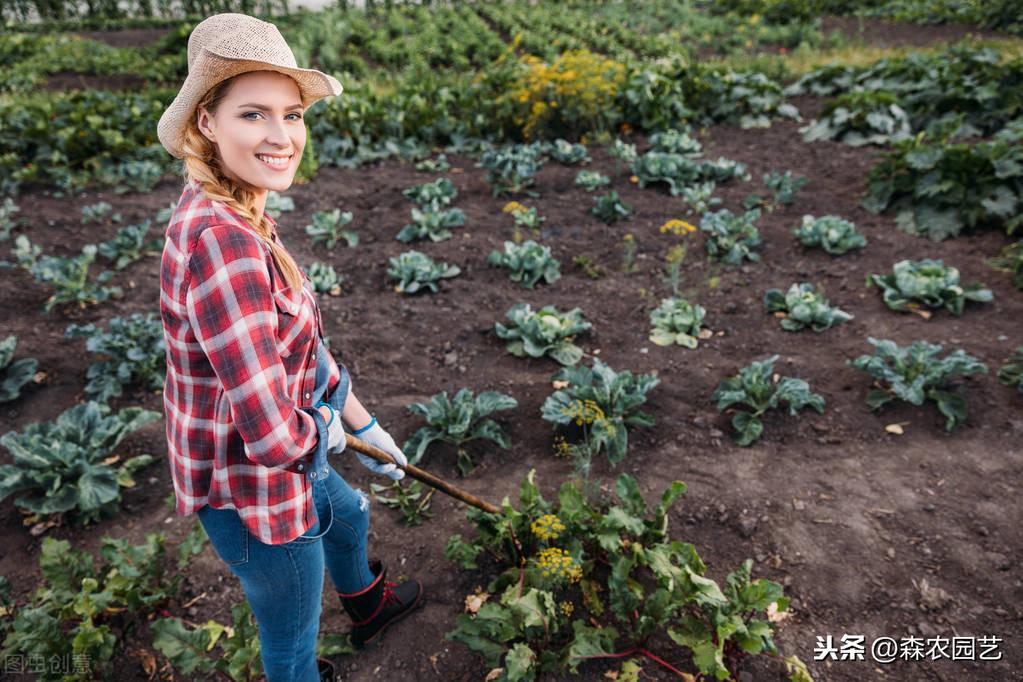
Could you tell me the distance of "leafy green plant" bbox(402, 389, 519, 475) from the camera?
10.8 feet

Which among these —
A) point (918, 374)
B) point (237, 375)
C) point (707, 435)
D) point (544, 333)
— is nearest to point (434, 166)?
point (544, 333)

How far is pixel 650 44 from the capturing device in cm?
1525

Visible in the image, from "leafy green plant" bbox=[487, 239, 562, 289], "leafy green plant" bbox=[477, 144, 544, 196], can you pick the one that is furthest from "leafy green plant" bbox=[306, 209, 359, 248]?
"leafy green plant" bbox=[477, 144, 544, 196]

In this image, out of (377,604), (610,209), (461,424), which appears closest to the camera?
(377,604)

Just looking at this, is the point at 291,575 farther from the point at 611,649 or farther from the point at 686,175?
the point at 686,175

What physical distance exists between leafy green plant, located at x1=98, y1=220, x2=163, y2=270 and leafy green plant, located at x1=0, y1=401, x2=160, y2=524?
2.51 metres

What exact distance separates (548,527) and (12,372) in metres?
3.86

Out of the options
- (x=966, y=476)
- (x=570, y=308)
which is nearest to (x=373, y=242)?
(x=570, y=308)

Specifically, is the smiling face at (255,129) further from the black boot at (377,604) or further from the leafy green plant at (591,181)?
the leafy green plant at (591,181)

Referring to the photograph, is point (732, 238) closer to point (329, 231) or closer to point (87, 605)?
point (329, 231)

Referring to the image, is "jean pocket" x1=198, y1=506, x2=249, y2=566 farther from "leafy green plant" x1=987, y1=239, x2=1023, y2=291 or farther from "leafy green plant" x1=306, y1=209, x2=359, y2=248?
"leafy green plant" x1=987, y1=239, x2=1023, y2=291

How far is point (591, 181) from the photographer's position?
21.7 feet

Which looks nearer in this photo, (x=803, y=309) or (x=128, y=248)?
(x=803, y=309)

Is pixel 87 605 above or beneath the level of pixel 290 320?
beneath
